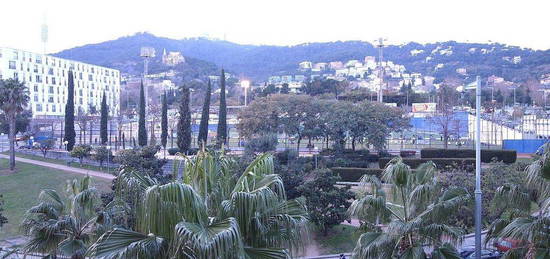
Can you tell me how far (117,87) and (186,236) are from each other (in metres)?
103

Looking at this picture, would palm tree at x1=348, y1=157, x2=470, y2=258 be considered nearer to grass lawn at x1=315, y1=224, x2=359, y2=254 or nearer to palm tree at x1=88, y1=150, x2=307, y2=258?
palm tree at x1=88, y1=150, x2=307, y2=258

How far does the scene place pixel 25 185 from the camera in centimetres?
2908

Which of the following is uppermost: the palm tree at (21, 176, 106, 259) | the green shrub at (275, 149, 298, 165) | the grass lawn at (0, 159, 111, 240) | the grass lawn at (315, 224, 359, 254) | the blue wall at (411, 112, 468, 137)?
the blue wall at (411, 112, 468, 137)

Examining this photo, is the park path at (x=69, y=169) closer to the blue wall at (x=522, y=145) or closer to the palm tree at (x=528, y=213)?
the palm tree at (x=528, y=213)

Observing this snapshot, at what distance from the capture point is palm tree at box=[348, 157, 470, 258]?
7684mm

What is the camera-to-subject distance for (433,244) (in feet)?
26.0

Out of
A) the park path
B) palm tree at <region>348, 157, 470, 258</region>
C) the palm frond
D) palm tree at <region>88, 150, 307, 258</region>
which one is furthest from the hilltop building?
the palm frond

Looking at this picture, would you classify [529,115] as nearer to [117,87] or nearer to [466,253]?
[466,253]

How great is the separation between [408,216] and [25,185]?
2627cm

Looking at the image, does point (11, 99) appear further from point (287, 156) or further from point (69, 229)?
point (69, 229)

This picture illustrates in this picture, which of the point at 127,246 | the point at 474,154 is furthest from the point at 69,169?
the point at 127,246

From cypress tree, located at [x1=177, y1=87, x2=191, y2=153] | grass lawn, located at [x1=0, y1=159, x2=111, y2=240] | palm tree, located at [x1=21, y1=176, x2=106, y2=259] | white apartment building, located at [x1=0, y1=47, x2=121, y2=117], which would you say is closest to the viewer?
palm tree, located at [x1=21, y1=176, x2=106, y2=259]

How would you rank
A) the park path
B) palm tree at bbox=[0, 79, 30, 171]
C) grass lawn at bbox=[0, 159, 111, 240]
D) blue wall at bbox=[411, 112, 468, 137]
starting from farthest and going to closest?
blue wall at bbox=[411, 112, 468, 137], palm tree at bbox=[0, 79, 30, 171], the park path, grass lawn at bbox=[0, 159, 111, 240]

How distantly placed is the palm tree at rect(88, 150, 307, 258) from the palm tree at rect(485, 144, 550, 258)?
282 cm
